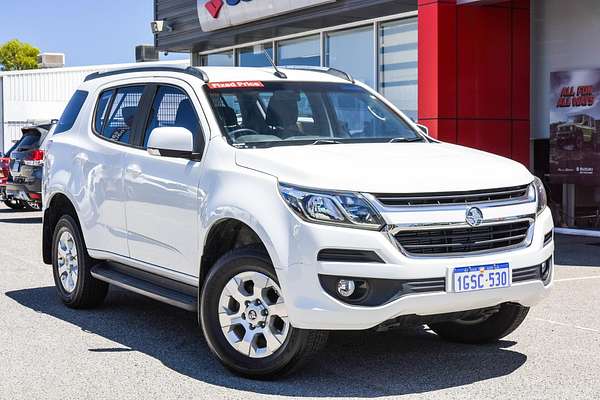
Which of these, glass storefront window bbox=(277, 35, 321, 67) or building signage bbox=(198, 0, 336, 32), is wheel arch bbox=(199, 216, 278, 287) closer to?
building signage bbox=(198, 0, 336, 32)

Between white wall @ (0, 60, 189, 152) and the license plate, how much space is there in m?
34.3

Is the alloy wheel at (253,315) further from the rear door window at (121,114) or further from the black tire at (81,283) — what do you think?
the black tire at (81,283)

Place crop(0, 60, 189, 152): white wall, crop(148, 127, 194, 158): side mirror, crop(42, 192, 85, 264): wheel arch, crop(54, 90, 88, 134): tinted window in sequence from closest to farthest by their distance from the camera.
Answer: crop(148, 127, 194, 158): side mirror → crop(42, 192, 85, 264): wheel arch → crop(54, 90, 88, 134): tinted window → crop(0, 60, 189, 152): white wall

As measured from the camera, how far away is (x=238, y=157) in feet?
18.2

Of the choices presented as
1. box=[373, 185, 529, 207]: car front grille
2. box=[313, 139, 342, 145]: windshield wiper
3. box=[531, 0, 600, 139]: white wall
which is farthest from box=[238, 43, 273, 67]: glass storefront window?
box=[373, 185, 529, 207]: car front grille

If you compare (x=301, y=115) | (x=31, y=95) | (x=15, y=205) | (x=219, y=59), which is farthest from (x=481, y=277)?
(x=31, y=95)

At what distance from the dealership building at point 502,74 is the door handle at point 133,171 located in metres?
7.17

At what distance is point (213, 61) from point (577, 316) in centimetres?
1484

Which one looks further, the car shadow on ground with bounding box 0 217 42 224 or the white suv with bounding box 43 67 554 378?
the car shadow on ground with bounding box 0 217 42 224

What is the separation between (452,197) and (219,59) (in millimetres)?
16122

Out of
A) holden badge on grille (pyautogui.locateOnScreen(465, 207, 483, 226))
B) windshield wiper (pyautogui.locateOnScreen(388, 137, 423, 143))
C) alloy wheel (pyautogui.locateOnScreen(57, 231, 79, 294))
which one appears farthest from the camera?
alloy wheel (pyautogui.locateOnScreen(57, 231, 79, 294))

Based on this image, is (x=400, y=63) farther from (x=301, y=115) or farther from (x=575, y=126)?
(x=301, y=115)

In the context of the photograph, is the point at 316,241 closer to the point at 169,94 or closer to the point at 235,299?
the point at 235,299

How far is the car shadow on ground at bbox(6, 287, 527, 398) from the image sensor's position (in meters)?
5.21
